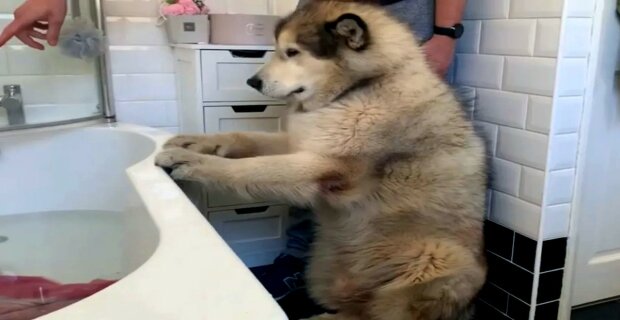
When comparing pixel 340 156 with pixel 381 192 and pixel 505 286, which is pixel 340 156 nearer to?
pixel 381 192

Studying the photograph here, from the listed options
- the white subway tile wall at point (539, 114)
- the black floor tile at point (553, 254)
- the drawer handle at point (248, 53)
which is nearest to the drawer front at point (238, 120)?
the drawer handle at point (248, 53)

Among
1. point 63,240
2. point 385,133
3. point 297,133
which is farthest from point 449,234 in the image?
point 63,240

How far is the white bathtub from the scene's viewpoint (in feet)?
2.14

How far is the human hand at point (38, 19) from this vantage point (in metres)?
1.45

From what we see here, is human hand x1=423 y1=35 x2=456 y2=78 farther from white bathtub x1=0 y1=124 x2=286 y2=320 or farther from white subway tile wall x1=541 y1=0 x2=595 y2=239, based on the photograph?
white bathtub x1=0 y1=124 x2=286 y2=320

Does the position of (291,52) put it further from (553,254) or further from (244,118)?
(553,254)

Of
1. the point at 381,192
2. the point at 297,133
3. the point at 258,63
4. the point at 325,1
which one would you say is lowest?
the point at 381,192

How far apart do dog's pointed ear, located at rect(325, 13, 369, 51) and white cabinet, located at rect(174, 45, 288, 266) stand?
0.59m

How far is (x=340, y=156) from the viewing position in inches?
48.1

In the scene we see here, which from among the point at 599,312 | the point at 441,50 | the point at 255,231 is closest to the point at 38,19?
the point at 255,231

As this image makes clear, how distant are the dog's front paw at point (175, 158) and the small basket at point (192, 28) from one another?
2.59 feet

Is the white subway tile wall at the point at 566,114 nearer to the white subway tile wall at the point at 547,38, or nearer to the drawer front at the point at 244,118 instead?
the white subway tile wall at the point at 547,38

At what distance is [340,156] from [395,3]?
53 centimetres

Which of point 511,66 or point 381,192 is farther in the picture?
point 511,66
